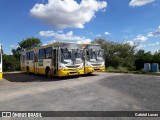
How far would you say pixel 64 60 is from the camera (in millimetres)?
18109

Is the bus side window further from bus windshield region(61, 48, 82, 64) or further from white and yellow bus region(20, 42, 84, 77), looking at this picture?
bus windshield region(61, 48, 82, 64)

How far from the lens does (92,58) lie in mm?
20203

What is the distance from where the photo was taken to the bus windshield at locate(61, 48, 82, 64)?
18172mm

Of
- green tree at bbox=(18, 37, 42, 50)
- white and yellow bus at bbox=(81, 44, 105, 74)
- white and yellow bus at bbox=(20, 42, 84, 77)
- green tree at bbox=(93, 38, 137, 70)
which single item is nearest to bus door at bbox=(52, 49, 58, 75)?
white and yellow bus at bbox=(20, 42, 84, 77)

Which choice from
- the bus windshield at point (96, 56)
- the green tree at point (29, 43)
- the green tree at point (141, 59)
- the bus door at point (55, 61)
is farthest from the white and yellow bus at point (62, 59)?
the green tree at point (29, 43)

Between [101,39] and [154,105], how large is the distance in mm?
33170

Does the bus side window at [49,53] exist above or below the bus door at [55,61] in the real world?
above

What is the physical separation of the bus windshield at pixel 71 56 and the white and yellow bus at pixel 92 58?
0.94 meters

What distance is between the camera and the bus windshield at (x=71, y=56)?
59.6 feet

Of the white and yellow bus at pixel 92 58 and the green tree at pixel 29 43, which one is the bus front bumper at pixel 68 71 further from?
the green tree at pixel 29 43

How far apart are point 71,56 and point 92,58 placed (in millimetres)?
2466

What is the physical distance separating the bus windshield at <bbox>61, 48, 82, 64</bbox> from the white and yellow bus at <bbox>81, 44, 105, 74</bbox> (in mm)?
942

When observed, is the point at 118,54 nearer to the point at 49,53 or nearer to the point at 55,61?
the point at 49,53

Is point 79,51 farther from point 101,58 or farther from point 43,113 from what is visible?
point 43,113
